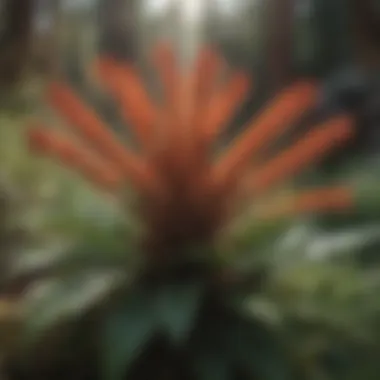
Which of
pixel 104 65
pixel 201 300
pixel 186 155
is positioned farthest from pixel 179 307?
pixel 104 65

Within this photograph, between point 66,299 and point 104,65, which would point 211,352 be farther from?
point 104,65

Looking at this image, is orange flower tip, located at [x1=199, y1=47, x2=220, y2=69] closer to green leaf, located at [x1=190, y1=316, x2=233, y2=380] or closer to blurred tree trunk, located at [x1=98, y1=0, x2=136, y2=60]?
blurred tree trunk, located at [x1=98, y1=0, x2=136, y2=60]

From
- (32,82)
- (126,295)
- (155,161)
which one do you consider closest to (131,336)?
(126,295)

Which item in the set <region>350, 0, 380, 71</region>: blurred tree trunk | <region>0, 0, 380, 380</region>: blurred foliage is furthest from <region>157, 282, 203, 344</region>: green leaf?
<region>350, 0, 380, 71</region>: blurred tree trunk

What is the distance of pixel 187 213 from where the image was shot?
849 mm

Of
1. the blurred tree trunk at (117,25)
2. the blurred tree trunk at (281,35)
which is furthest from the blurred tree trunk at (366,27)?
the blurred tree trunk at (117,25)

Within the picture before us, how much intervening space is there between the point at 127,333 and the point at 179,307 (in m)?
0.05

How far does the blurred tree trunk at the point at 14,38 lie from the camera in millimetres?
970

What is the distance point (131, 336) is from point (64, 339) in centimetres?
8

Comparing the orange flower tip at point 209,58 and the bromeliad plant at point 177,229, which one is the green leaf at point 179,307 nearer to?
the bromeliad plant at point 177,229

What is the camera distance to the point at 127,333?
80 centimetres

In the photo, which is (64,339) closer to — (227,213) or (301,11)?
(227,213)

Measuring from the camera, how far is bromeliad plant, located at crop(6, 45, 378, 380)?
81 cm

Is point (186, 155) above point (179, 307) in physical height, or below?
above
